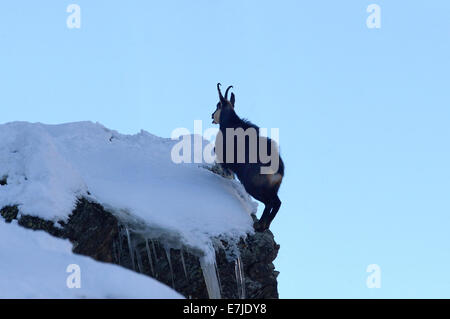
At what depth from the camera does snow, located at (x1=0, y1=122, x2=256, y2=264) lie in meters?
11.9

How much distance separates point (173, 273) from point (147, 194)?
178cm

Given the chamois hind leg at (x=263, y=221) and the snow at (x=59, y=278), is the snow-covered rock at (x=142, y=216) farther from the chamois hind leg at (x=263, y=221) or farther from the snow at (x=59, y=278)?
the snow at (x=59, y=278)

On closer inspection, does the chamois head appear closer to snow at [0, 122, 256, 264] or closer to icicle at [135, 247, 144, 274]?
snow at [0, 122, 256, 264]

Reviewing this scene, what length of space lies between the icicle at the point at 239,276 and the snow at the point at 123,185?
1.57ft

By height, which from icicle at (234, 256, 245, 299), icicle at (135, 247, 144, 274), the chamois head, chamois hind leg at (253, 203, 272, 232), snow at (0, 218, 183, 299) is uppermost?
the chamois head

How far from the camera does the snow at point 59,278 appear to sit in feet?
23.4

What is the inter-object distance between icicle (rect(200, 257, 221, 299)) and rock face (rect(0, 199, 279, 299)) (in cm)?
10

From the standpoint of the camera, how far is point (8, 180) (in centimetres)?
1223

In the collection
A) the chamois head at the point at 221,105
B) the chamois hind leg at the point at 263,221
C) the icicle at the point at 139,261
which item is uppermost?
the chamois head at the point at 221,105

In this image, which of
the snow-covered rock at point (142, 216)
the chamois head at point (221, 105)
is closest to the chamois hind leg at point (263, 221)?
the snow-covered rock at point (142, 216)

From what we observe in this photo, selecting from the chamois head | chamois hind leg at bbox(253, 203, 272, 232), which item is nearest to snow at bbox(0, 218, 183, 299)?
chamois hind leg at bbox(253, 203, 272, 232)

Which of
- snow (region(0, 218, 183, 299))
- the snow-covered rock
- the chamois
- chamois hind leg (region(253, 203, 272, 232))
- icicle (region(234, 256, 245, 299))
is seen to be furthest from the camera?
the chamois
